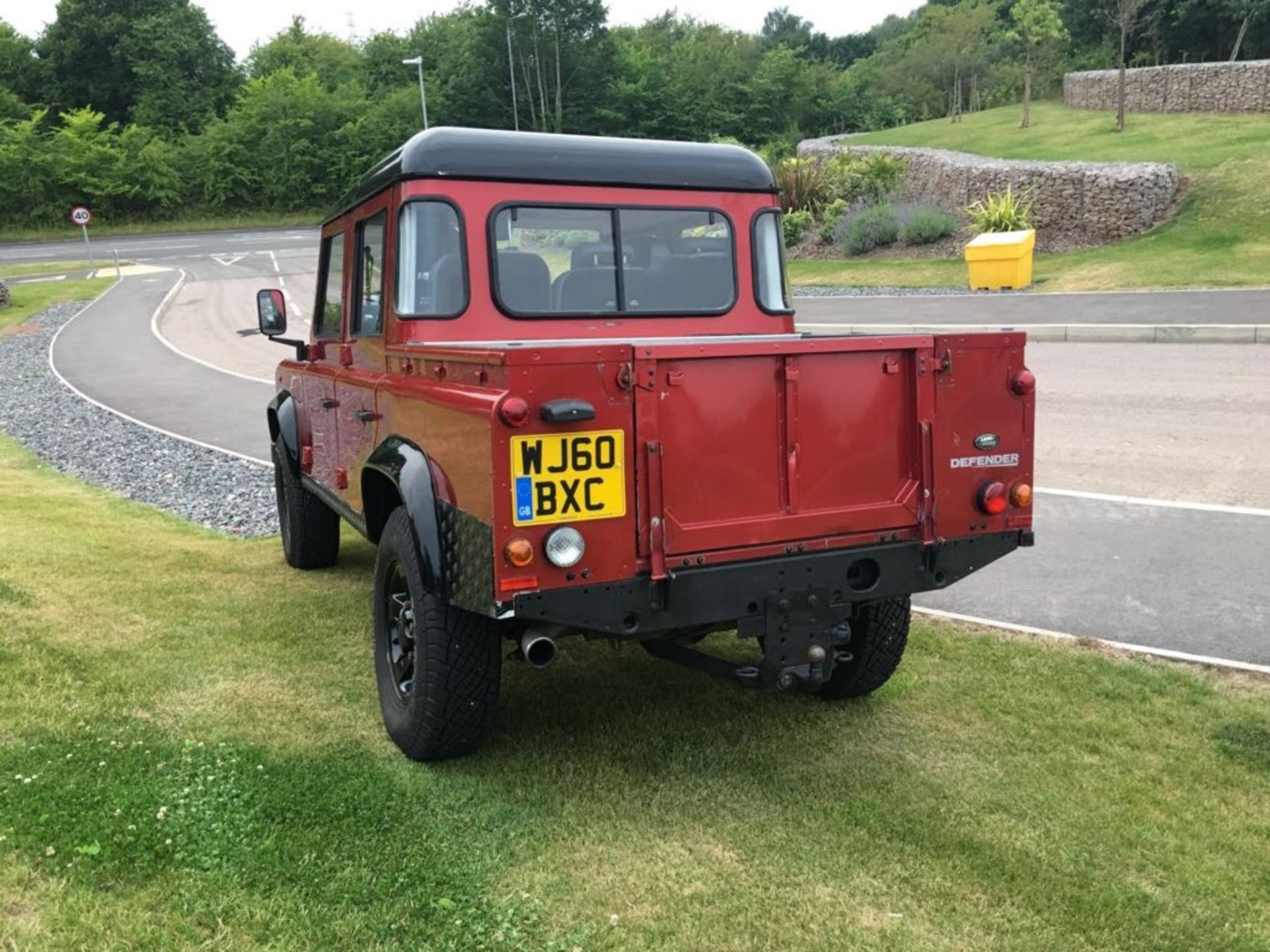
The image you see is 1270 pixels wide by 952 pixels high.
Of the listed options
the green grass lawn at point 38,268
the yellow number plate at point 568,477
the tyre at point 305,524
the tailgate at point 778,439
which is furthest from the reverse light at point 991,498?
the green grass lawn at point 38,268

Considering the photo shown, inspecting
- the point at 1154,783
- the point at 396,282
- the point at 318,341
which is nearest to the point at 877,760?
the point at 1154,783

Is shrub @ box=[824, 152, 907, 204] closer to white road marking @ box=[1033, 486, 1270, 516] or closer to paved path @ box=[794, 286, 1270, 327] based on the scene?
paved path @ box=[794, 286, 1270, 327]

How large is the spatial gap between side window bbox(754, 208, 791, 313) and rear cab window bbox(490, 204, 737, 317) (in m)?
0.15

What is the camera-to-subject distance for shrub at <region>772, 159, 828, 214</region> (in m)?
28.8

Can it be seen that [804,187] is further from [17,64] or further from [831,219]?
[17,64]

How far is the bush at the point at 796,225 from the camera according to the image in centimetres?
2744

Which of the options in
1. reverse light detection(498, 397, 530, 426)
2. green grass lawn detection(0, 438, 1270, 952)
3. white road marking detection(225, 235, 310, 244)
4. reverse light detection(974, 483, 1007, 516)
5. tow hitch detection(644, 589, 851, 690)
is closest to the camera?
green grass lawn detection(0, 438, 1270, 952)

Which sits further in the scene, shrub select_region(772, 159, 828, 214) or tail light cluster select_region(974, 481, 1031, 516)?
shrub select_region(772, 159, 828, 214)

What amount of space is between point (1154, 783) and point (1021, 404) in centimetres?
142

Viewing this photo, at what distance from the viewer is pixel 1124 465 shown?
26.5 ft

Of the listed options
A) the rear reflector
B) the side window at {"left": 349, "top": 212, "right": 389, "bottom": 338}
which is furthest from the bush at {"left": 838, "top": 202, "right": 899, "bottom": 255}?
the rear reflector

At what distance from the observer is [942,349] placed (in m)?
3.52

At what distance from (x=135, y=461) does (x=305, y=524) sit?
621 centimetres

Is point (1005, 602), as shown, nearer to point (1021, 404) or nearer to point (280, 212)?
point (1021, 404)
